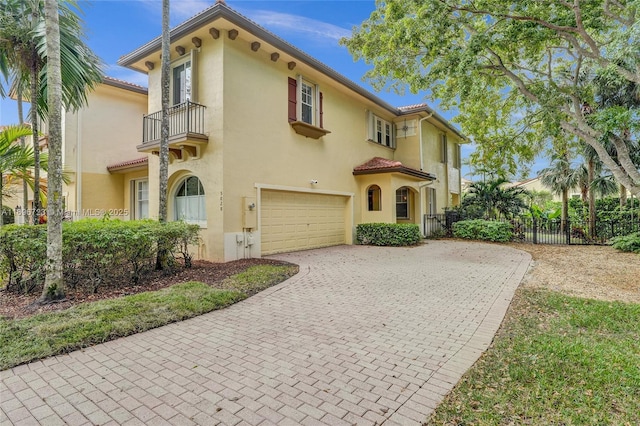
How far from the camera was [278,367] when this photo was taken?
3.56m

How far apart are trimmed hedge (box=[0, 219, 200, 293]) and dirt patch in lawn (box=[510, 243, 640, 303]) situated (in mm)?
8807

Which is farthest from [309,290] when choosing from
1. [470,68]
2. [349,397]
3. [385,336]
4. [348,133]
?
[348,133]

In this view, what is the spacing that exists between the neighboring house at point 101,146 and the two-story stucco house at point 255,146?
572mm

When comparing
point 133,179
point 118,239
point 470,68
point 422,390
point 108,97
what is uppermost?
point 108,97

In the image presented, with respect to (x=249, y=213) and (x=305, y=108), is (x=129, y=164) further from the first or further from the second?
(x=305, y=108)

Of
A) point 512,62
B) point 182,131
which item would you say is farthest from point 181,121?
point 512,62

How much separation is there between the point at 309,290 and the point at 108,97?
14853 millimetres

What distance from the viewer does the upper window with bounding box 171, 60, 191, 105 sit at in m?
11.4

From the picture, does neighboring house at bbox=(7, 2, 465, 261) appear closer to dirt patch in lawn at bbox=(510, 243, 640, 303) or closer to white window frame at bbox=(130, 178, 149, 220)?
white window frame at bbox=(130, 178, 149, 220)

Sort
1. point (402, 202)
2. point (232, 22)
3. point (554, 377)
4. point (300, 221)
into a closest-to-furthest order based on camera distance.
Answer: point (554, 377)
point (232, 22)
point (300, 221)
point (402, 202)

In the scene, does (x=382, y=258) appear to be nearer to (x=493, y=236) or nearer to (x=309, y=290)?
(x=309, y=290)

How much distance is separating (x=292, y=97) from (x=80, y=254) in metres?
9.00

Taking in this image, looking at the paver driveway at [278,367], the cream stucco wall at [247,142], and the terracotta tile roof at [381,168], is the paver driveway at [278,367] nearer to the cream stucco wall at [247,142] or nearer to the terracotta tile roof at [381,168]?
the cream stucco wall at [247,142]

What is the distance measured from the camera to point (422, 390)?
3148 millimetres
